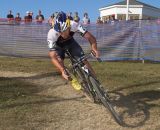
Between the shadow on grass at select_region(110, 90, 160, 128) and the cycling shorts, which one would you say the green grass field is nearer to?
the shadow on grass at select_region(110, 90, 160, 128)

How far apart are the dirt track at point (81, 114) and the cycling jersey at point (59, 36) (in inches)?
44.2

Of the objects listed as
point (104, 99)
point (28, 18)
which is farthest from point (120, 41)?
point (104, 99)

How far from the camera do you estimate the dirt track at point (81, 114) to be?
26.1 ft

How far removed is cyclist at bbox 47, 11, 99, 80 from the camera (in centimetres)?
853

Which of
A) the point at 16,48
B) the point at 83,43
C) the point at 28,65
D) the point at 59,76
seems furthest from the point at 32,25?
the point at 59,76

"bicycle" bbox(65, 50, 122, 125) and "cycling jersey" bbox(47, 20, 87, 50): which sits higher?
"cycling jersey" bbox(47, 20, 87, 50)

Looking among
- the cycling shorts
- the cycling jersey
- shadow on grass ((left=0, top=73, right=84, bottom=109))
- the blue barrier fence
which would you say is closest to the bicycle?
the cycling shorts

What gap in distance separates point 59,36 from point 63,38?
0.38 ft

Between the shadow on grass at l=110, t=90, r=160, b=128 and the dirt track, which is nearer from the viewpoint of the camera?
the dirt track

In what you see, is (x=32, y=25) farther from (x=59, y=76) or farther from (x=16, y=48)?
(x=59, y=76)

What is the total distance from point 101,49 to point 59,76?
5311 millimetres

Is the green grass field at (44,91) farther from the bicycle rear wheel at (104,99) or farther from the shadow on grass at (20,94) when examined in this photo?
the bicycle rear wheel at (104,99)

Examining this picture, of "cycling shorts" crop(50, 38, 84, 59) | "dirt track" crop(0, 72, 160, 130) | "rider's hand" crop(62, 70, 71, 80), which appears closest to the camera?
"dirt track" crop(0, 72, 160, 130)

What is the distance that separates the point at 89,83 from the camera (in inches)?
337
